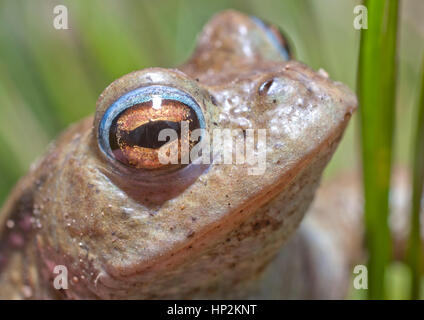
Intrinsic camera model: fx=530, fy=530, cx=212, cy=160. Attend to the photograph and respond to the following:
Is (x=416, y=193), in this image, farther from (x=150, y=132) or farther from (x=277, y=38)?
(x=150, y=132)

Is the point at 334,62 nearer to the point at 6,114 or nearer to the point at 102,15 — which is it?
the point at 102,15

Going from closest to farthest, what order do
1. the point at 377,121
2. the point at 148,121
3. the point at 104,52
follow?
A: the point at 148,121 → the point at 377,121 → the point at 104,52

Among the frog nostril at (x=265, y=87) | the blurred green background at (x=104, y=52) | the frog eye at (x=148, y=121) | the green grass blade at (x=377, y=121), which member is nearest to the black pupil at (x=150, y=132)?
the frog eye at (x=148, y=121)

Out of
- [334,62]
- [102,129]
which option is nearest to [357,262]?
[334,62]

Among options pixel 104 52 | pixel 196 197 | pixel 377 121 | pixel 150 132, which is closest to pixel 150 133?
pixel 150 132

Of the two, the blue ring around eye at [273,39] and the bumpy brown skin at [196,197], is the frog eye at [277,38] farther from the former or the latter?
the bumpy brown skin at [196,197]

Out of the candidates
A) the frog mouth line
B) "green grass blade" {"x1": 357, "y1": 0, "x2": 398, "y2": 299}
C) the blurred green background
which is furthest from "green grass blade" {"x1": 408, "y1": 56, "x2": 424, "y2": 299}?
the blurred green background
